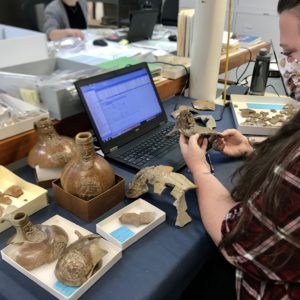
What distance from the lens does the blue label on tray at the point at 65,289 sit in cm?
58

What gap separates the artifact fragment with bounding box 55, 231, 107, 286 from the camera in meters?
0.60

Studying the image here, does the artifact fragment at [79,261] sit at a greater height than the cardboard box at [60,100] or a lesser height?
lesser

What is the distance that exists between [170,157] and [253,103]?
621mm

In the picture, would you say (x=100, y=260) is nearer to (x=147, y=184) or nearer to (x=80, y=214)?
(x=80, y=214)

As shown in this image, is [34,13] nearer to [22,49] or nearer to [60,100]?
[22,49]

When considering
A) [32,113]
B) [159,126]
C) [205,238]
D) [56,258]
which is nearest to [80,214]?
[56,258]

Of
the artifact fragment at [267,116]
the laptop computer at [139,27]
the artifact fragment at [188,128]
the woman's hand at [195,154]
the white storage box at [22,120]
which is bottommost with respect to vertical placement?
the artifact fragment at [267,116]

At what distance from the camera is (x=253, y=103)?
4.75ft

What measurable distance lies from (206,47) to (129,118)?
0.61 meters

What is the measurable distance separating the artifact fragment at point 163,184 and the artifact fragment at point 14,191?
28cm

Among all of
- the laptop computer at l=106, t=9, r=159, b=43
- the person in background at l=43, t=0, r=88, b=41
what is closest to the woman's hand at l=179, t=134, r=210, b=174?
the laptop computer at l=106, t=9, r=159, b=43

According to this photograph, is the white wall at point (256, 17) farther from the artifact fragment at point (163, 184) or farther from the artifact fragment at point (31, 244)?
the artifact fragment at point (31, 244)

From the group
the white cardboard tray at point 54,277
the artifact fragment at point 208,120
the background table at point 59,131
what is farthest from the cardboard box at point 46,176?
the artifact fragment at point 208,120

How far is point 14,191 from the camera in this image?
2.79ft
